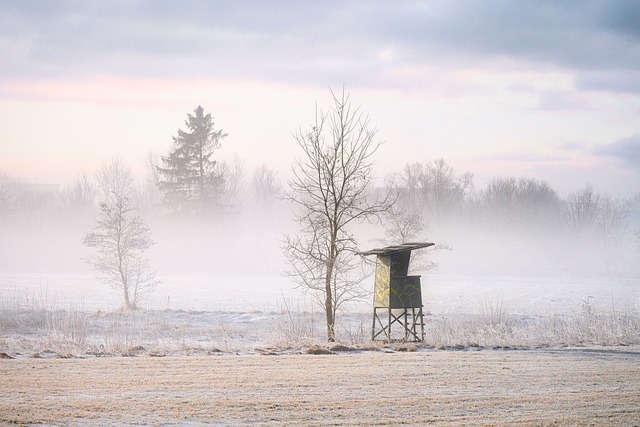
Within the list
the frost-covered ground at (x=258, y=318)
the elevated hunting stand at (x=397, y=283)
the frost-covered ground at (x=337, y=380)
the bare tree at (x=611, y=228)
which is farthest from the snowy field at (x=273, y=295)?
the bare tree at (x=611, y=228)

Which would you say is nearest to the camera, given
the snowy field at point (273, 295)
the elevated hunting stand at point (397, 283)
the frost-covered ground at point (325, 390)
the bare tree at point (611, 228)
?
the frost-covered ground at point (325, 390)

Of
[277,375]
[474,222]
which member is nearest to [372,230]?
[474,222]

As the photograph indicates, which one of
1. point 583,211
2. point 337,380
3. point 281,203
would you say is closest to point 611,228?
point 583,211

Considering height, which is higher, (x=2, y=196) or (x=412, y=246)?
(x=2, y=196)

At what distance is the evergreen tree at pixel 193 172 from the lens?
241 feet

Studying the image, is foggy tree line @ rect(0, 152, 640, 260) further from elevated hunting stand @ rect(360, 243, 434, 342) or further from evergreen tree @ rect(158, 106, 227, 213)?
elevated hunting stand @ rect(360, 243, 434, 342)

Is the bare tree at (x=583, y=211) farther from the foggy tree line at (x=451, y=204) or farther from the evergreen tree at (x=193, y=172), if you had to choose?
the evergreen tree at (x=193, y=172)

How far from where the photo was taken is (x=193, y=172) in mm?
73375

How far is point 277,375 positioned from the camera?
40.0 feet

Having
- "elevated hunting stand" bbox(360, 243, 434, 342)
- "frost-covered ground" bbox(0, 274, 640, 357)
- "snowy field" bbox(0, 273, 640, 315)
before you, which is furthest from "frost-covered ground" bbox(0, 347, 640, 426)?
"snowy field" bbox(0, 273, 640, 315)

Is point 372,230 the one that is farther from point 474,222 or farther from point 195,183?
point 195,183

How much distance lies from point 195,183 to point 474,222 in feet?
132

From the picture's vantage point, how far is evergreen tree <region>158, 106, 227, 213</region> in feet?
241

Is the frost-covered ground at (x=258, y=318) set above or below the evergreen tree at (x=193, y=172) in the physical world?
below
